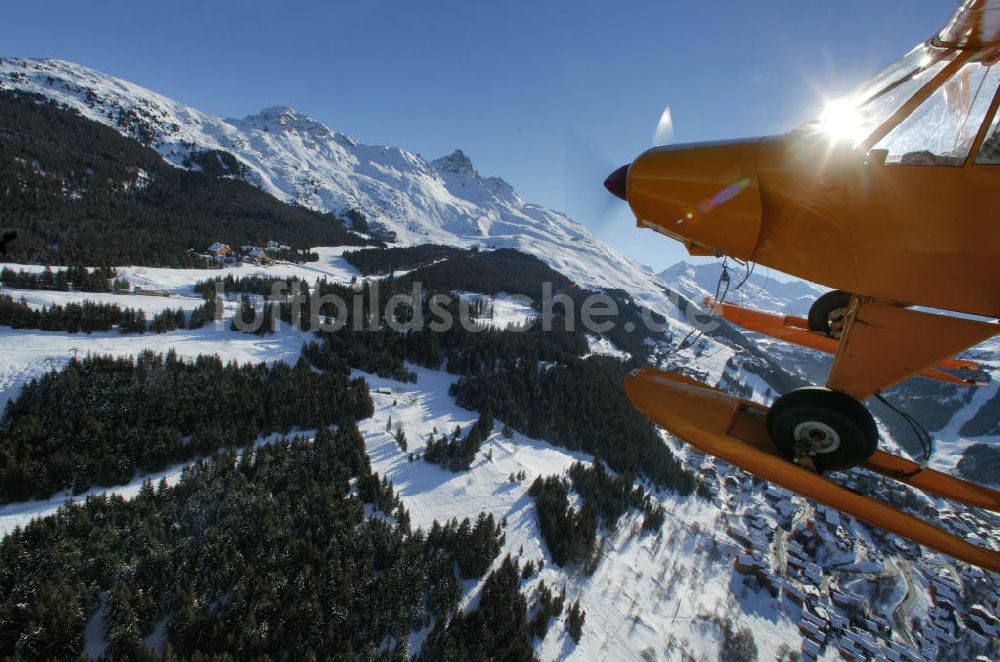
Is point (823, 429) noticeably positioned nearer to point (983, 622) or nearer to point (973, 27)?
point (973, 27)

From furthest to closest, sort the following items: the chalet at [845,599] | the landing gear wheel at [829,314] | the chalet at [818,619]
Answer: the chalet at [845,599] → the chalet at [818,619] → the landing gear wheel at [829,314]

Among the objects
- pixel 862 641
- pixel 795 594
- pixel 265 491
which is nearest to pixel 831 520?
pixel 862 641

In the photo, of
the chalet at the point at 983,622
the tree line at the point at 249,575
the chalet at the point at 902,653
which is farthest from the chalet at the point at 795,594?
the tree line at the point at 249,575

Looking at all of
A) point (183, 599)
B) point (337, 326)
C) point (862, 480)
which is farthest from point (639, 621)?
point (862, 480)

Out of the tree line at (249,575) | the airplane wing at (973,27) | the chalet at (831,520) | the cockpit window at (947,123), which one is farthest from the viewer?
the chalet at (831,520)

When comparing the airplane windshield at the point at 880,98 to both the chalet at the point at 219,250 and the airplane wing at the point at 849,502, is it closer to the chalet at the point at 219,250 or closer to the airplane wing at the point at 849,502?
the airplane wing at the point at 849,502

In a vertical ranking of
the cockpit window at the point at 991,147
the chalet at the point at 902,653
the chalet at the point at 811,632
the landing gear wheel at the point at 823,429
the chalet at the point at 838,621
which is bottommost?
the chalet at the point at 902,653

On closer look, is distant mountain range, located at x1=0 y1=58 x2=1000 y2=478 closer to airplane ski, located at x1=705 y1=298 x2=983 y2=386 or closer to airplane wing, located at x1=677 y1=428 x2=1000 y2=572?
airplane ski, located at x1=705 y1=298 x2=983 y2=386

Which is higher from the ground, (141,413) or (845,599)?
(141,413)
